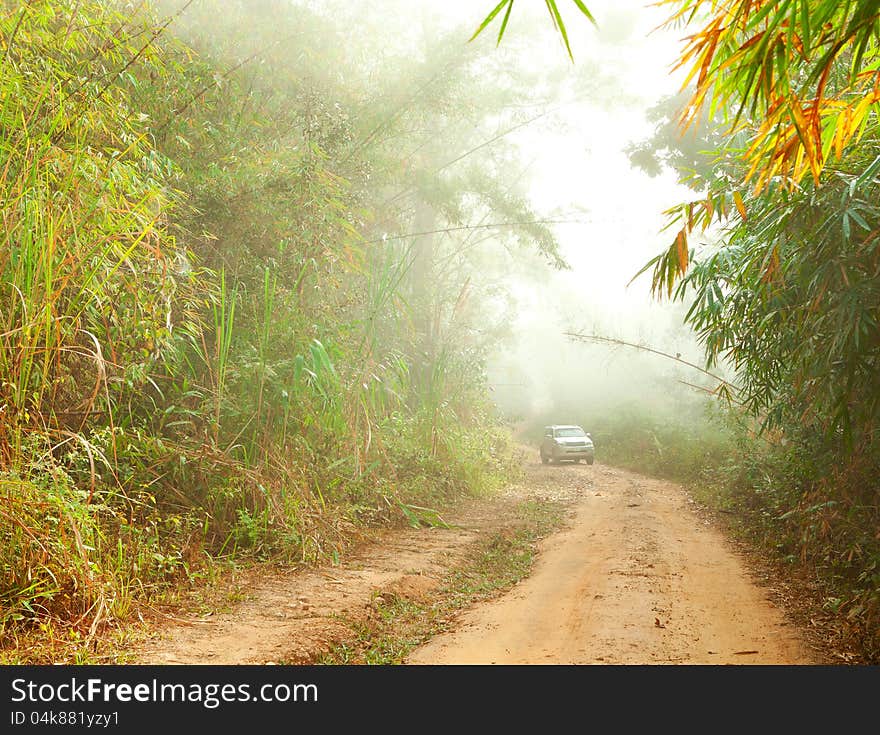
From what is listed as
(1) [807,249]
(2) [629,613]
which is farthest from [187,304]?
(1) [807,249]

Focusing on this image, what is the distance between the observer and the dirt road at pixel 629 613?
3.98m

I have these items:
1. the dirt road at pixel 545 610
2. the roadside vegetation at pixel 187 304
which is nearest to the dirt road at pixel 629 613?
the dirt road at pixel 545 610

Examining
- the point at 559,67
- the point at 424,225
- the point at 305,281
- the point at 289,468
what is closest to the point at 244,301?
the point at 305,281

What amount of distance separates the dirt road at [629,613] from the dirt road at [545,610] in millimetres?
12

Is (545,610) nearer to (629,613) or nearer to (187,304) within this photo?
(629,613)

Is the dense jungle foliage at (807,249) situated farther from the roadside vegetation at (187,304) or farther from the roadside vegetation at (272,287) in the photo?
the roadside vegetation at (187,304)

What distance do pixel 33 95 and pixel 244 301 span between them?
253 cm

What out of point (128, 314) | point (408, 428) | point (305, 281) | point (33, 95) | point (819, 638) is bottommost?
point (819, 638)

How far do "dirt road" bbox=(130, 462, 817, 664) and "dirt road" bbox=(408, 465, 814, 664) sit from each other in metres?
0.01

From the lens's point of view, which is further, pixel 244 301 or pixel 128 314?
pixel 244 301

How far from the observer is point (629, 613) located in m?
4.80

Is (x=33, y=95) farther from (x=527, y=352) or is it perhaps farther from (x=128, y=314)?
(x=527, y=352)

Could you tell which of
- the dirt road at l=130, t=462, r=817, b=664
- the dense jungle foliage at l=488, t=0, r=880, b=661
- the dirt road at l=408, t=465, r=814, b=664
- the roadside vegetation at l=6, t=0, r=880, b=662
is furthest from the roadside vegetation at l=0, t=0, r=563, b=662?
the dense jungle foliage at l=488, t=0, r=880, b=661

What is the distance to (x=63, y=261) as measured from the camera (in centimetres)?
372
